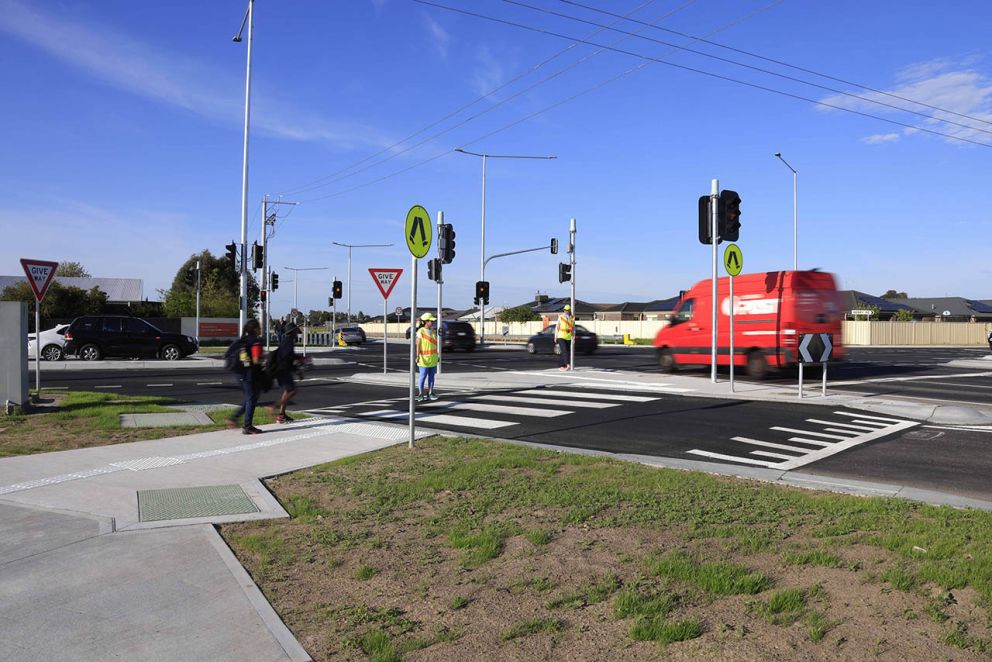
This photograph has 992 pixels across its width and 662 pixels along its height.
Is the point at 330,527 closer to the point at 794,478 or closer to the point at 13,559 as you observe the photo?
the point at 13,559

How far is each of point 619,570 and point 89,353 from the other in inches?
1068

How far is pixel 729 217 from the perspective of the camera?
53.4 ft

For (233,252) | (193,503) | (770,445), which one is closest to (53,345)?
(233,252)

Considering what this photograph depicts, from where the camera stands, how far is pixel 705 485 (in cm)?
634

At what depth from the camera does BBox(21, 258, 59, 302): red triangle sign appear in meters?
14.5

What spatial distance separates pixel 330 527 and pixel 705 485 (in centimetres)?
318

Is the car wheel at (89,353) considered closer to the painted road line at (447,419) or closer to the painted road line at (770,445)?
the painted road line at (447,419)

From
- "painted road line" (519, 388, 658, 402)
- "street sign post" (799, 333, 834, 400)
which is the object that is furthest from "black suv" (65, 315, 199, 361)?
"street sign post" (799, 333, 834, 400)

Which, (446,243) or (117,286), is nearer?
(446,243)

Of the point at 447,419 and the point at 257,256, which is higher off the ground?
the point at 257,256

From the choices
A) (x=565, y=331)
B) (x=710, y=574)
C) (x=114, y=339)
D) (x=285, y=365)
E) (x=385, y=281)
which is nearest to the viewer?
(x=710, y=574)

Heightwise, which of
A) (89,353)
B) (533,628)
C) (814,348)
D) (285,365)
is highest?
(814,348)

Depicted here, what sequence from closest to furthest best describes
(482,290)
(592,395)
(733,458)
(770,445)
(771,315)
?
(733,458) < (770,445) < (592,395) < (771,315) < (482,290)

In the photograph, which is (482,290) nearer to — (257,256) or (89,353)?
(257,256)
